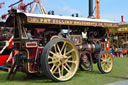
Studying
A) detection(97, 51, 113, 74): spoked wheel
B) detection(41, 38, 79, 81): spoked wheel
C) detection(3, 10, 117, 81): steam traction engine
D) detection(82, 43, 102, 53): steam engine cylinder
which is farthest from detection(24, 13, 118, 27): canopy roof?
detection(97, 51, 113, 74): spoked wheel

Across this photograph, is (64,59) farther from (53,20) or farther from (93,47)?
(93,47)

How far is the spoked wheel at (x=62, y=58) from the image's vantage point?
538 cm

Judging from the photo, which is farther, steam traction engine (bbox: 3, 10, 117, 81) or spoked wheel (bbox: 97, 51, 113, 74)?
→ spoked wheel (bbox: 97, 51, 113, 74)

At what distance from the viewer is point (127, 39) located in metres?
20.5

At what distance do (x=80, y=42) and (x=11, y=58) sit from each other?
3.61 m

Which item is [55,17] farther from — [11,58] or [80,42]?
[11,58]

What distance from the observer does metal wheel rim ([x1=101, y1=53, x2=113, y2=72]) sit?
7.18 meters

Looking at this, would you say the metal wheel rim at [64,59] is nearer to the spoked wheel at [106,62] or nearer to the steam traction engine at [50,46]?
the steam traction engine at [50,46]

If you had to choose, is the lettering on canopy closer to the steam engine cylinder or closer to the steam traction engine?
the steam traction engine

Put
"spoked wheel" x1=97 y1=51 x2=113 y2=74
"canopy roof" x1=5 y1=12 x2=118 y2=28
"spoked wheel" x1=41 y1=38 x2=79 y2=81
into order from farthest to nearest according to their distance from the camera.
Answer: "spoked wheel" x1=97 y1=51 x2=113 y2=74 < "spoked wheel" x1=41 y1=38 x2=79 y2=81 < "canopy roof" x1=5 y1=12 x2=118 y2=28

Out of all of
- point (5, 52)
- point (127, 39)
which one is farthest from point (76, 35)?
point (127, 39)

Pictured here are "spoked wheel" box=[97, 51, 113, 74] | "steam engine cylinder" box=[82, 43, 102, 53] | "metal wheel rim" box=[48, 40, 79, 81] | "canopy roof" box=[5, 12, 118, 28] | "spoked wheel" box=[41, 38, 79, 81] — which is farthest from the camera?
"steam engine cylinder" box=[82, 43, 102, 53]

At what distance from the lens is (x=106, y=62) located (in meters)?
7.24

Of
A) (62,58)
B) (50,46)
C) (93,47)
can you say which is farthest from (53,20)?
(93,47)
